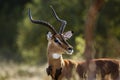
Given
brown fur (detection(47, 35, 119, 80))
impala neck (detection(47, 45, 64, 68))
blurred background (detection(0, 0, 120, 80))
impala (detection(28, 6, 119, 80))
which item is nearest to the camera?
brown fur (detection(47, 35, 119, 80))

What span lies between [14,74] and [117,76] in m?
13.4

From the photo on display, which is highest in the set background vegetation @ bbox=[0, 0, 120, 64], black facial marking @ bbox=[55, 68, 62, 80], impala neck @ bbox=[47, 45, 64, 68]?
background vegetation @ bbox=[0, 0, 120, 64]

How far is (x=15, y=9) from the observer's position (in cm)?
4484

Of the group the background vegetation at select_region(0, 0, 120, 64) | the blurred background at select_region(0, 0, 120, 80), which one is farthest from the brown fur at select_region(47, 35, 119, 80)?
the background vegetation at select_region(0, 0, 120, 64)

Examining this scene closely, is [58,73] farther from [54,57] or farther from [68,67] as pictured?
[54,57]

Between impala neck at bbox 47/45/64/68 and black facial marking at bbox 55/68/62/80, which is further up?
impala neck at bbox 47/45/64/68

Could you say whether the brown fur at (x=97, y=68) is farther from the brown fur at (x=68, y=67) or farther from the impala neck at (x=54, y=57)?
the impala neck at (x=54, y=57)

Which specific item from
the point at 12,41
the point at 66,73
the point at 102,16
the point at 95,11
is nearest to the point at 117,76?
the point at 66,73

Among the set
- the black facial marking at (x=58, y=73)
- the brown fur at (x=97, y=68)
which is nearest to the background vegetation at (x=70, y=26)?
the brown fur at (x=97, y=68)

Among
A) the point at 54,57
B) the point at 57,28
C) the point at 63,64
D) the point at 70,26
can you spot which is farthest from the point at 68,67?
the point at 70,26

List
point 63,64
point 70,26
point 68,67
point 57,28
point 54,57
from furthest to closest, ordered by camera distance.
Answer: point 70,26 < point 57,28 < point 54,57 < point 63,64 < point 68,67

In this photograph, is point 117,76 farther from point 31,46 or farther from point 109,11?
point 31,46

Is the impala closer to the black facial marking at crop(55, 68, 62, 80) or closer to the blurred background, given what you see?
the black facial marking at crop(55, 68, 62, 80)

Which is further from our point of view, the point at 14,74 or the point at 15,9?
the point at 15,9
